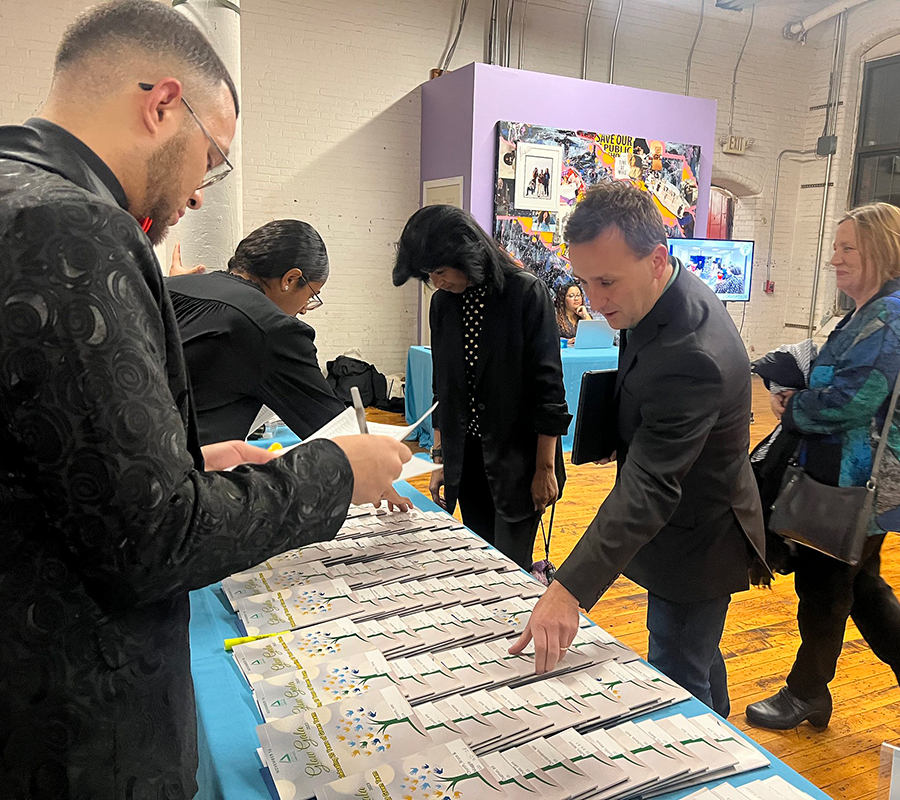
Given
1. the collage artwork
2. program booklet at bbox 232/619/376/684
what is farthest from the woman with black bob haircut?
the collage artwork

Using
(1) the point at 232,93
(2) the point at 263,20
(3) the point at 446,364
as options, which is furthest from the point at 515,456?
(2) the point at 263,20

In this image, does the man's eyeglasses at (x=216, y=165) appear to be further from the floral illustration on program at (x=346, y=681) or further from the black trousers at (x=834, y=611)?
the black trousers at (x=834, y=611)

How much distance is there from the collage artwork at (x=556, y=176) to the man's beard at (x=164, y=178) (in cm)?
570

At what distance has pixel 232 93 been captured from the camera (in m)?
0.86

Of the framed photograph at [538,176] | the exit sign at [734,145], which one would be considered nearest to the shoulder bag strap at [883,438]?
the framed photograph at [538,176]

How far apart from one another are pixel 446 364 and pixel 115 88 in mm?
1686

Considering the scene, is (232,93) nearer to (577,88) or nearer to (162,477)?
(162,477)

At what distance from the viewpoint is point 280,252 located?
1.84 meters

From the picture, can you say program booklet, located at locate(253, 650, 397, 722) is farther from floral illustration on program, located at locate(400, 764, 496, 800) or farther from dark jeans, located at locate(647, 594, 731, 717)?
dark jeans, located at locate(647, 594, 731, 717)

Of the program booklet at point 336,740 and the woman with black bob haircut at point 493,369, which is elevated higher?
the woman with black bob haircut at point 493,369

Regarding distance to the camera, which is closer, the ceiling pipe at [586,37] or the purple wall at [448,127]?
the purple wall at [448,127]

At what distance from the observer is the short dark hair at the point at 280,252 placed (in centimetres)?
184

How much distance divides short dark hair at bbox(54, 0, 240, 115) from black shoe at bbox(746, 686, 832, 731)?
231 centimetres

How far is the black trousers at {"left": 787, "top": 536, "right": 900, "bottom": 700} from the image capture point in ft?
7.16
